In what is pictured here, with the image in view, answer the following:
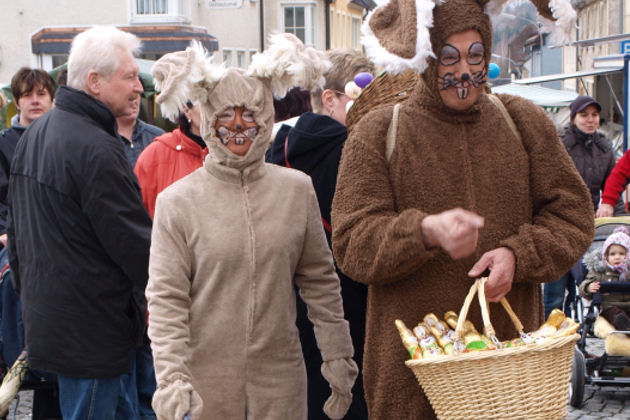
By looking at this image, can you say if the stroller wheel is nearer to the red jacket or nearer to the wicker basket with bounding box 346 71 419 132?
the red jacket

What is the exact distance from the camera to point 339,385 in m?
3.52

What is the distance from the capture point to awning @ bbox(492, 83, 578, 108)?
21703mm

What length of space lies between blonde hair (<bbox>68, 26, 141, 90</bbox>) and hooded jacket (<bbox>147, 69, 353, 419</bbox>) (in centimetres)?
110

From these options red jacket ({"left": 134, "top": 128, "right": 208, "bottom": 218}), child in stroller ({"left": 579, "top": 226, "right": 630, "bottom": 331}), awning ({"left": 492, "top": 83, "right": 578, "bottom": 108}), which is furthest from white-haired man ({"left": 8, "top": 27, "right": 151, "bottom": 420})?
awning ({"left": 492, "top": 83, "right": 578, "bottom": 108})

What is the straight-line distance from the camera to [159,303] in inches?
131

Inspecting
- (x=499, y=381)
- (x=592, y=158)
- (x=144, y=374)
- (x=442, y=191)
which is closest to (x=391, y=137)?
(x=442, y=191)

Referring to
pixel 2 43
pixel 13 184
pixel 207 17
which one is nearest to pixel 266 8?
pixel 207 17

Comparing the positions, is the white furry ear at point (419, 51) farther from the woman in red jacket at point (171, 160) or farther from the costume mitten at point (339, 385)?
the woman in red jacket at point (171, 160)

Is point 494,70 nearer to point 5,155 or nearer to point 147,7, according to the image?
point 5,155

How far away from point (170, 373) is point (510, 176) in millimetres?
1250

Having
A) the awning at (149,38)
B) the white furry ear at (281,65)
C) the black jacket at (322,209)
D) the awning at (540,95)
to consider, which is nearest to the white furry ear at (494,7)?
the white furry ear at (281,65)

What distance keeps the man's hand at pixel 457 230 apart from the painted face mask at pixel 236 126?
976 mm

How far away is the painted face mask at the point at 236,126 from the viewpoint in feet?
11.6

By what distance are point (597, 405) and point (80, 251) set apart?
448 cm
